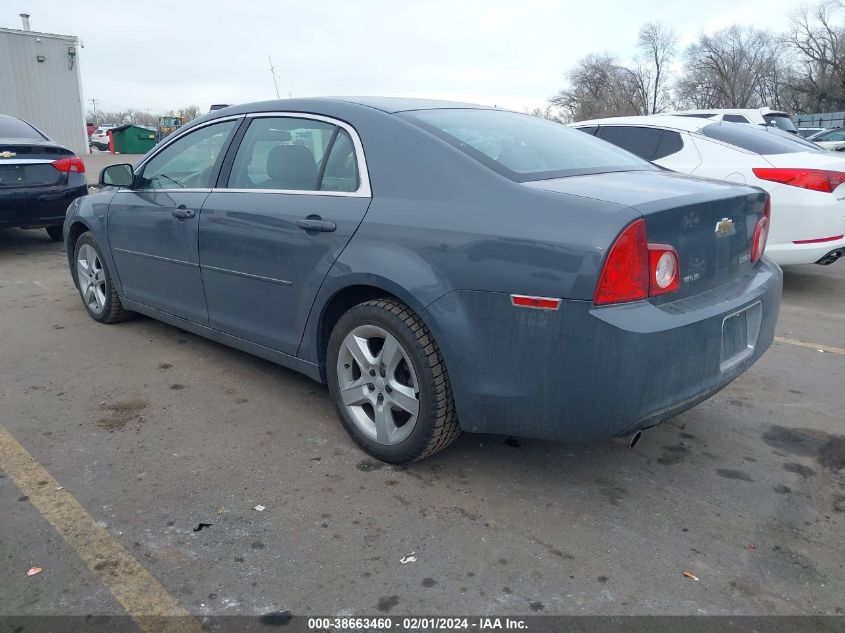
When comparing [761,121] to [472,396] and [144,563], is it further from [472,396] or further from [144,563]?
[144,563]

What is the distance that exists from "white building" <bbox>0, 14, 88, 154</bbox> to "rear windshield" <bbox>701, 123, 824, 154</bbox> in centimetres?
1765

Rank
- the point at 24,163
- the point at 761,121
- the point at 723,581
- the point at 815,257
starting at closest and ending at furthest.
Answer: the point at 723,581 → the point at 815,257 → the point at 24,163 → the point at 761,121

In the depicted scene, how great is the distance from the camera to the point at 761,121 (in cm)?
1430

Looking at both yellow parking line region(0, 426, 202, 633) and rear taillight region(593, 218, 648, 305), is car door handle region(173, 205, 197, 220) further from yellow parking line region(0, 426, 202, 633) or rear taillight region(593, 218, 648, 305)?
rear taillight region(593, 218, 648, 305)

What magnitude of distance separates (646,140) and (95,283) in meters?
5.10

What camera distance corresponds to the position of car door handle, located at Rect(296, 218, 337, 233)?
3.11m

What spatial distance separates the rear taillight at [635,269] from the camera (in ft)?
7.77

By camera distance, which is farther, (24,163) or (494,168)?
(24,163)

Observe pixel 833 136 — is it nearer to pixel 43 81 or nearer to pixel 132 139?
pixel 43 81

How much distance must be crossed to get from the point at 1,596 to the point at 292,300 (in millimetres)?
1645

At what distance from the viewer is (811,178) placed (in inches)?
227

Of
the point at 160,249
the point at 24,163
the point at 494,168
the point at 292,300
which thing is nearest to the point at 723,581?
the point at 494,168

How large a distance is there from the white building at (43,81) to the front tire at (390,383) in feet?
61.4

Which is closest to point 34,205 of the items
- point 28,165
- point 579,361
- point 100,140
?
point 28,165
